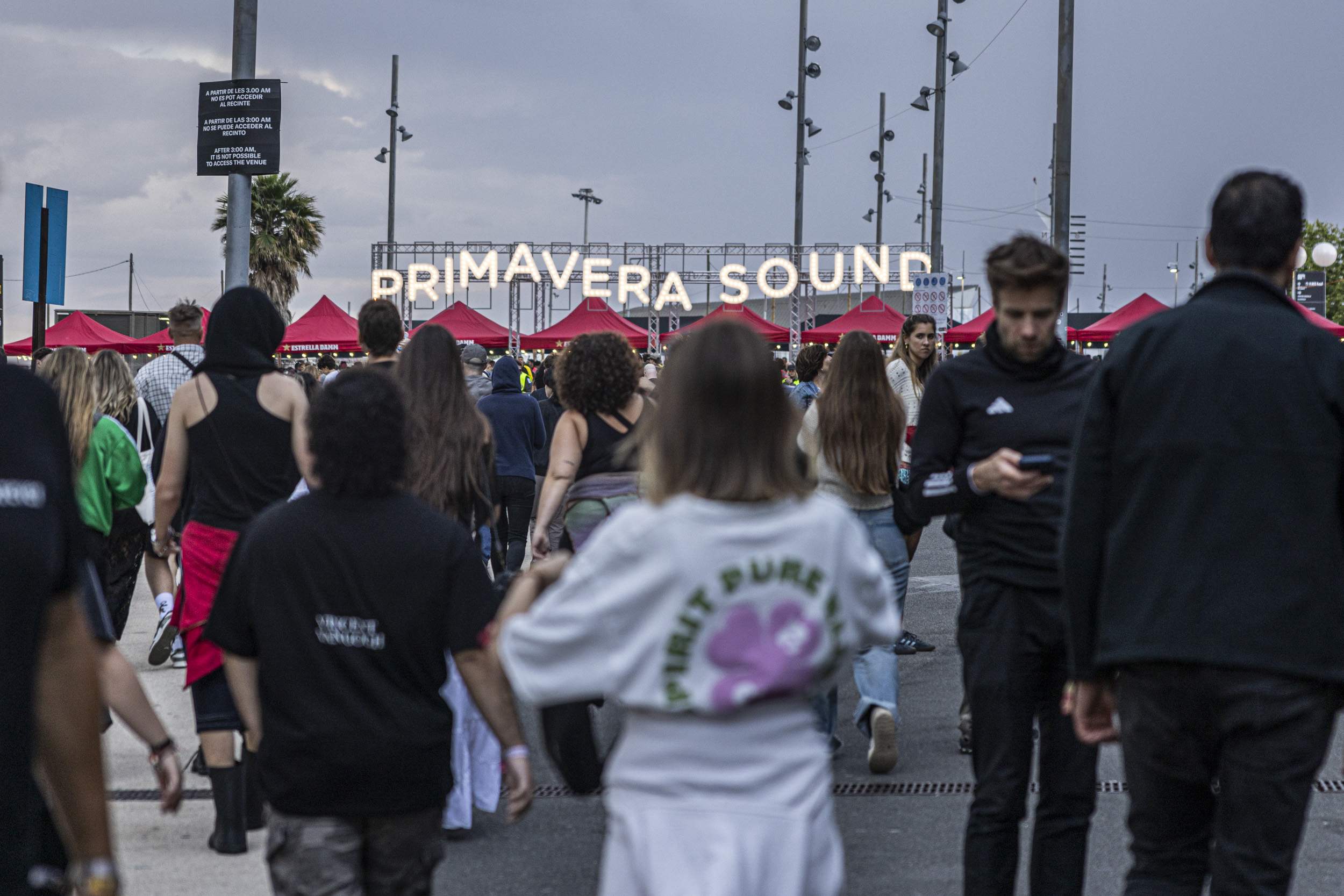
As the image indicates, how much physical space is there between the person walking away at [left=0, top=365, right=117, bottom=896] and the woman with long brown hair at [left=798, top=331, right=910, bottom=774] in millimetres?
4494

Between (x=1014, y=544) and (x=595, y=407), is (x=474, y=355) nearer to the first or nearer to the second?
(x=595, y=407)

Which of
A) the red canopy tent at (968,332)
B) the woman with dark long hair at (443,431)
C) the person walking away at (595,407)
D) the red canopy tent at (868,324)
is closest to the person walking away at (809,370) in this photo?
the person walking away at (595,407)

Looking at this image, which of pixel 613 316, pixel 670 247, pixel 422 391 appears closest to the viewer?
pixel 422 391

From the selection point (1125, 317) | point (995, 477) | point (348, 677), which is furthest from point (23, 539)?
point (1125, 317)

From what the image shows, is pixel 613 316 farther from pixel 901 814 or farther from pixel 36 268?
pixel 901 814

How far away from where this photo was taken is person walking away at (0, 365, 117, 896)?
207cm

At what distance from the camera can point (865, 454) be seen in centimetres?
686

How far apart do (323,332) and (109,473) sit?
22.1 m

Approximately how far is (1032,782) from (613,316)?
24.3 m

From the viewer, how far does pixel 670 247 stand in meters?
39.5

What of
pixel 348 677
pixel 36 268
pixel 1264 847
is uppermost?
pixel 36 268

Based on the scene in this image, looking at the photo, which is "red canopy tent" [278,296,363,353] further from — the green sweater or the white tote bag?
the green sweater

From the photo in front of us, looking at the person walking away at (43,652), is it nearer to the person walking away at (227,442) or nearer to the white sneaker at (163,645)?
the person walking away at (227,442)

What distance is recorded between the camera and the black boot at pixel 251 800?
5.02 m
